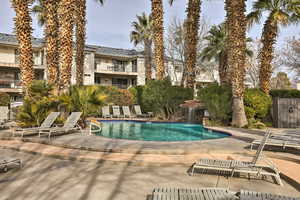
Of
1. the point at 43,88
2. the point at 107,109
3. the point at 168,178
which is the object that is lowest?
the point at 168,178

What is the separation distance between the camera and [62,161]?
5.91 metres

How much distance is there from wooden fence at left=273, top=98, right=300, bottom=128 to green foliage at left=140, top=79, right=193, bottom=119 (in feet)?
21.7

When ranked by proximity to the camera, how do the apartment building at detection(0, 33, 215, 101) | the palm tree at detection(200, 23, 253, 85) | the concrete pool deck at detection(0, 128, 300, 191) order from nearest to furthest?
the concrete pool deck at detection(0, 128, 300, 191) → the palm tree at detection(200, 23, 253, 85) → the apartment building at detection(0, 33, 215, 101)

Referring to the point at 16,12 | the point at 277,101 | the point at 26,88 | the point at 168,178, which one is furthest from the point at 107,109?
the point at 168,178

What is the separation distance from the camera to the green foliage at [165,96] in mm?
17422

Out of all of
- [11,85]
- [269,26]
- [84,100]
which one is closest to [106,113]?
[84,100]

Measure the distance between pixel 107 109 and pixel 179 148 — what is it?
14.2 meters

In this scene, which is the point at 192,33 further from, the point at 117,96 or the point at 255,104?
the point at 117,96

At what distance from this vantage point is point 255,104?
13.2 m

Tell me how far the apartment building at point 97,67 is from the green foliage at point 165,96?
658 inches

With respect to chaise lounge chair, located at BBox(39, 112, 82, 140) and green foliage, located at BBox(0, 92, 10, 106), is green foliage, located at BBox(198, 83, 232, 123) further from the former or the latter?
green foliage, located at BBox(0, 92, 10, 106)

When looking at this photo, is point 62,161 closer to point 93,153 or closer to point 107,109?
point 93,153

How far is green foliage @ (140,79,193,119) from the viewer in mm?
17422

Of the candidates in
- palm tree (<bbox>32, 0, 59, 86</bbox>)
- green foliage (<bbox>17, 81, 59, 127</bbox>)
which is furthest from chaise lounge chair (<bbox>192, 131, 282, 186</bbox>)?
palm tree (<bbox>32, 0, 59, 86</bbox>)
